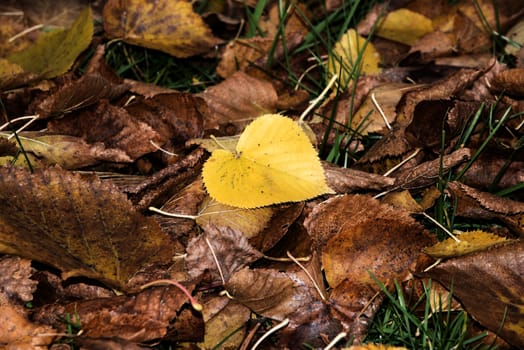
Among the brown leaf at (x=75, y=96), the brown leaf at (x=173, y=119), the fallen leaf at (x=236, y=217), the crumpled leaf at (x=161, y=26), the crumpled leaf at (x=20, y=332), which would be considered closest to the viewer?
the crumpled leaf at (x=20, y=332)

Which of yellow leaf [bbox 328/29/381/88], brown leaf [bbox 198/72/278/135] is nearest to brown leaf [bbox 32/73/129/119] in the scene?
brown leaf [bbox 198/72/278/135]

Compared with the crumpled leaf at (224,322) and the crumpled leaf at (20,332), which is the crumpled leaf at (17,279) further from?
the crumpled leaf at (224,322)

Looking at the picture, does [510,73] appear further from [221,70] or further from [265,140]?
[221,70]

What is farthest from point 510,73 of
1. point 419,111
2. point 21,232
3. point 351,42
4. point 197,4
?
point 21,232

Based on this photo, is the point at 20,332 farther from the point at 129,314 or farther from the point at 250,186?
the point at 250,186

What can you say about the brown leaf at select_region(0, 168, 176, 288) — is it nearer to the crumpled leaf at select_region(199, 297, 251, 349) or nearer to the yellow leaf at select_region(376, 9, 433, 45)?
the crumpled leaf at select_region(199, 297, 251, 349)

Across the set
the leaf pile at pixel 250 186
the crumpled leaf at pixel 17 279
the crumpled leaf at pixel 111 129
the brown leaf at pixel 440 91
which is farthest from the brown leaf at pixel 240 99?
the crumpled leaf at pixel 17 279

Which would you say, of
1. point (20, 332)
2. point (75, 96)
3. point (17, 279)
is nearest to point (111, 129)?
point (75, 96)
